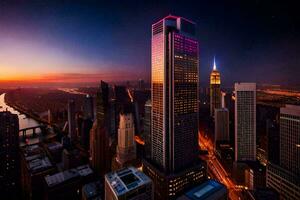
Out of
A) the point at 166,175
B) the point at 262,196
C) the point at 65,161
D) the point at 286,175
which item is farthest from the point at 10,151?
the point at 286,175

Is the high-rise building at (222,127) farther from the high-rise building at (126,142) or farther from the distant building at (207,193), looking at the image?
the distant building at (207,193)

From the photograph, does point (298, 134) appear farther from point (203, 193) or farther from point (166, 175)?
point (166, 175)

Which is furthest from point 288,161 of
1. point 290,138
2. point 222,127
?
point 222,127

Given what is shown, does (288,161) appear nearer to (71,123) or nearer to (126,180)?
(126,180)

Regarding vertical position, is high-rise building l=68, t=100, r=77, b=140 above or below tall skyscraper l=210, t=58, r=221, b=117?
below

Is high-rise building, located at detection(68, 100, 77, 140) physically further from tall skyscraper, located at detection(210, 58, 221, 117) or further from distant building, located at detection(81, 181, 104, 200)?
tall skyscraper, located at detection(210, 58, 221, 117)

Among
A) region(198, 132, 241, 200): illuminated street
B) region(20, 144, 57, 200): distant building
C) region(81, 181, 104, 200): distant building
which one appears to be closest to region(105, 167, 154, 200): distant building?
region(81, 181, 104, 200): distant building
